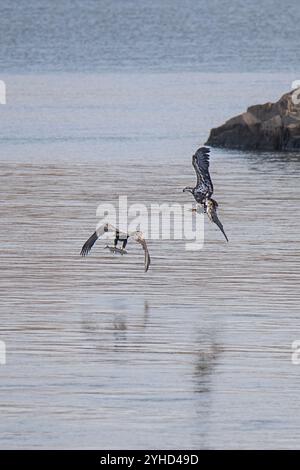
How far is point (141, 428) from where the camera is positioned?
53.1 feet

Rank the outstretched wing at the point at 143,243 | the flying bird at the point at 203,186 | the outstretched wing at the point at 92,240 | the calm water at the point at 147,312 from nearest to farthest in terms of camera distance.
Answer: the calm water at the point at 147,312 < the outstretched wing at the point at 143,243 < the flying bird at the point at 203,186 < the outstretched wing at the point at 92,240

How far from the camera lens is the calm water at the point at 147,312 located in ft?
54.0

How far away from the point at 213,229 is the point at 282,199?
3342mm

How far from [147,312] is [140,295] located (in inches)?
36.9

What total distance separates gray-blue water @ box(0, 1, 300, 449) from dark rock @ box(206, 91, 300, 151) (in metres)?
0.65

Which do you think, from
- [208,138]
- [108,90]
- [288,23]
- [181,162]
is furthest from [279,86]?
[288,23]

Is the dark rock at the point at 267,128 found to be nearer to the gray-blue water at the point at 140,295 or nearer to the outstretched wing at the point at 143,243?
the gray-blue water at the point at 140,295

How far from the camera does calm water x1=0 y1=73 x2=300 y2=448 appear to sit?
54.0 ft

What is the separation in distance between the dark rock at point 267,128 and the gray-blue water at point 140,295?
2.14ft

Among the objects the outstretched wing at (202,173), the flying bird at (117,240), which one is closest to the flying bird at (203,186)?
the outstretched wing at (202,173)

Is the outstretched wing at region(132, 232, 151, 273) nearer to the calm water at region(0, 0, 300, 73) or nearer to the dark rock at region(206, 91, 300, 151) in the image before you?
the dark rock at region(206, 91, 300, 151)

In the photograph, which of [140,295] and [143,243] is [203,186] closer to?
[143,243]

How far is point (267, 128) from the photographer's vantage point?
3694cm
